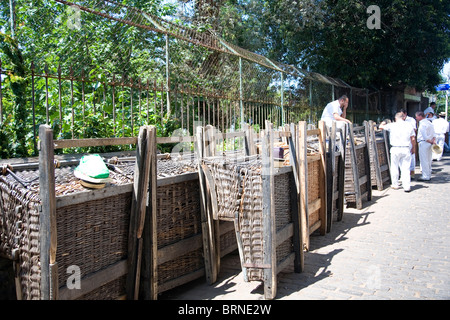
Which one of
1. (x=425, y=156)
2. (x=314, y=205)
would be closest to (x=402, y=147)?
(x=425, y=156)

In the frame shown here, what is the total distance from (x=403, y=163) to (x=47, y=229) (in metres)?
9.60

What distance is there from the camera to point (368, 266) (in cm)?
505

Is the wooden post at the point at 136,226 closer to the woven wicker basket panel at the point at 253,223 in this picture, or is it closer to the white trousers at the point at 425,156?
the woven wicker basket panel at the point at 253,223

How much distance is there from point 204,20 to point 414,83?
906 centimetres

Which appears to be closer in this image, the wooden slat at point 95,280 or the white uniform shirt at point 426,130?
the wooden slat at point 95,280

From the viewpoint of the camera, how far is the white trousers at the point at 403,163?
10.5m

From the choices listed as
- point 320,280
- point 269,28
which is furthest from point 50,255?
point 269,28

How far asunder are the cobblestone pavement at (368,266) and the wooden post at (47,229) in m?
1.53

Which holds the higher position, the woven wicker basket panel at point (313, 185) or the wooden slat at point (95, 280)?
the woven wicker basket panel at point (313, 185)

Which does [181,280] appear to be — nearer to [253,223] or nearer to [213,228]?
[213,228]

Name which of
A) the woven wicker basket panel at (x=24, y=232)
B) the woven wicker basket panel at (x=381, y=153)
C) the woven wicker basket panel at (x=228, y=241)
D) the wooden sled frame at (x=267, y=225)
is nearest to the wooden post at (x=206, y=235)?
the wooden sled frame at (x=267, y=225)
